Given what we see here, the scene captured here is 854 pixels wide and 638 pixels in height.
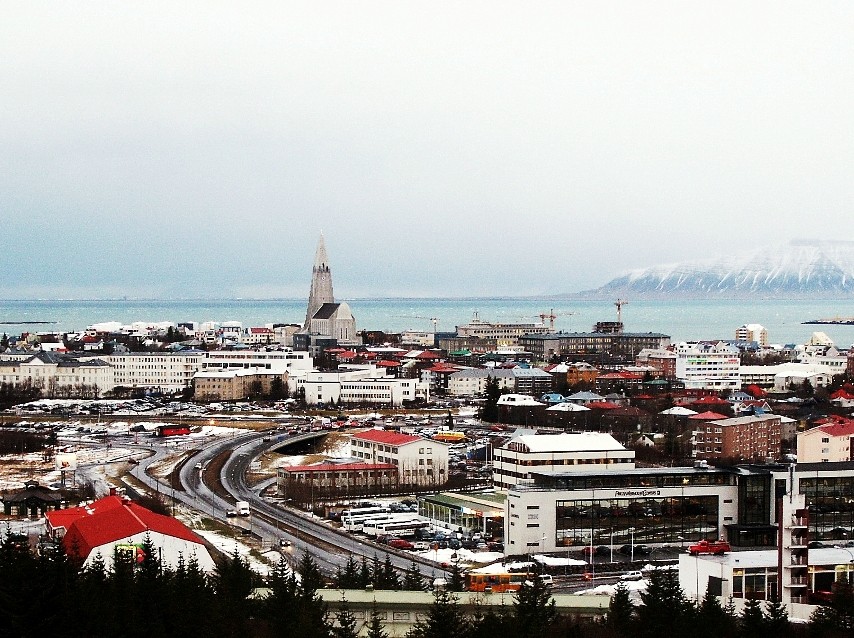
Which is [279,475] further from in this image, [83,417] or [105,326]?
[105,326]

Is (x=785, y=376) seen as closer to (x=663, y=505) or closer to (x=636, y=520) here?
(x=663, y=505)

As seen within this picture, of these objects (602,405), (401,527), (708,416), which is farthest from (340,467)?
(602,405)

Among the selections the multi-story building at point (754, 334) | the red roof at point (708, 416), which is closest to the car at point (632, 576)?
the red roof at point (708, 416)

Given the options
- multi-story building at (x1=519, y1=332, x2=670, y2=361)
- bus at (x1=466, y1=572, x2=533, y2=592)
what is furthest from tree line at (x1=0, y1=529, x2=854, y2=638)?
multi-story building at (x1=519, y1=332, x2=670, y2=361)

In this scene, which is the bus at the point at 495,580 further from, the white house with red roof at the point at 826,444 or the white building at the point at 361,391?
the white building at the point at 361,391

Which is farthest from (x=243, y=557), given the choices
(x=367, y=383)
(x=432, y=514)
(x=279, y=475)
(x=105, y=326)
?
(x=105, y=326)

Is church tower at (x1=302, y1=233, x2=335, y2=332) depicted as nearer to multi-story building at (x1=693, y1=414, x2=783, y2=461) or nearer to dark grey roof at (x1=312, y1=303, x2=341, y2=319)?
dark grey roof at (x1=312, y1=303, x2=341, y2=319)
